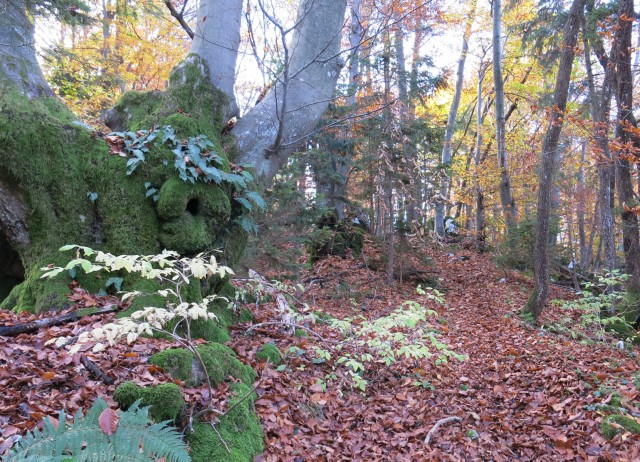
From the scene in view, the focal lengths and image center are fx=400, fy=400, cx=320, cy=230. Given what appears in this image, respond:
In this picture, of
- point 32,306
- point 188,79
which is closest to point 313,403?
point 32,306

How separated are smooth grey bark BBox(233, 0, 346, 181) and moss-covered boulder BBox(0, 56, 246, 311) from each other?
70cm

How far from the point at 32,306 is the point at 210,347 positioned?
187 cm

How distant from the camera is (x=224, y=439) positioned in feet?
8.99

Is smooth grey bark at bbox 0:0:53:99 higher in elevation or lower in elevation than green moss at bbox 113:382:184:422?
higher

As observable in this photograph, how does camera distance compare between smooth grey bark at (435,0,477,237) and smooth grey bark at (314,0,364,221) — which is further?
smooth grey bark at (435,0,477,237)

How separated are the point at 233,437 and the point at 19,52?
5.13 metres

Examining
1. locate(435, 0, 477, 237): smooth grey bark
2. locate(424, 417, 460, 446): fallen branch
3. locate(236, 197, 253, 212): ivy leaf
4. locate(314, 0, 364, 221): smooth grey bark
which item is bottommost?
locate(424, 417, 460, 446): fallen branch

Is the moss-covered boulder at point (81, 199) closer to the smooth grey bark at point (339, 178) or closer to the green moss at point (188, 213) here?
the green moss at point (188, 213)

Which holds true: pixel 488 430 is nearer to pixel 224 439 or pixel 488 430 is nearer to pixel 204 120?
pixel 224 439

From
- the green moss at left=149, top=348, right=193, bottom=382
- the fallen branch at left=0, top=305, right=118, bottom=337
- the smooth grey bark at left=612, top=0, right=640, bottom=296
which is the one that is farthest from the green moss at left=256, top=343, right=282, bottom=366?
the smooth grey bark at left=612, top=0, right=640, bottom=296

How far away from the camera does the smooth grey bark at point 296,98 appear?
5.23m

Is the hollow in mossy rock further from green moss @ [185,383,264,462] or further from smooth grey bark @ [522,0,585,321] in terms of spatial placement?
green moss @ [185,383,264,462]

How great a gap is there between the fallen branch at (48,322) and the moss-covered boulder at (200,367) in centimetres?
98

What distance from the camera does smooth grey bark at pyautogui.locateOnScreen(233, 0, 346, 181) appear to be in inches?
206
